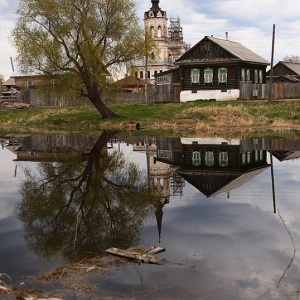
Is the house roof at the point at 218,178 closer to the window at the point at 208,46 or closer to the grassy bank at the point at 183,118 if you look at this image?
the grassy bank at the point at 183,118

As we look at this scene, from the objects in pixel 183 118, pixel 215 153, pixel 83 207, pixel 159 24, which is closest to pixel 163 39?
→ pixel 159 24

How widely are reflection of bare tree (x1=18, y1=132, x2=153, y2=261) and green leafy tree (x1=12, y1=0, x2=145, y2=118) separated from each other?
19.6 meters

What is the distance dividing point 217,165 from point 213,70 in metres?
29.5

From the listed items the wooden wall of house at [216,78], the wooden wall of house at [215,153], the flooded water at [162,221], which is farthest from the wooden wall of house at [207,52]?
the flooded water at [162,221]

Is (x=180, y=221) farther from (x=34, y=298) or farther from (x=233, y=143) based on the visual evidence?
(x=233, y=143)

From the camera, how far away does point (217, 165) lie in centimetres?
2166

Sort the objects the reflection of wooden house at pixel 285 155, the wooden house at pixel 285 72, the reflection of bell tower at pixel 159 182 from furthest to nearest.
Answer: the wooden house at pixel 285 72
the reflection of wooden house at pixel 285 155
the reflection of bell tower at pixel 159 182

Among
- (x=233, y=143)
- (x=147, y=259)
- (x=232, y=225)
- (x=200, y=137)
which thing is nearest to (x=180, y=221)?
(x=232, y=225)

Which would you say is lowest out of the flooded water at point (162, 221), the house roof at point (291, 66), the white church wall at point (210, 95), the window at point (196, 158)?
the flooded water at point (162, 221)

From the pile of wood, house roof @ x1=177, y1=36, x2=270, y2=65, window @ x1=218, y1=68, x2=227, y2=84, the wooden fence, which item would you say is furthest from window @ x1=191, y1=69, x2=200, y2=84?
the pile of wood

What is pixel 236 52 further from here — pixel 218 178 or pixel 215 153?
pixel 218 178

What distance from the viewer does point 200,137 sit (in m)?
33.6

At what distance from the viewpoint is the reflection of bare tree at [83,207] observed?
10.8 m

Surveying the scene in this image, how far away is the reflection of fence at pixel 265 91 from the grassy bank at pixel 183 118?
4.56 m
